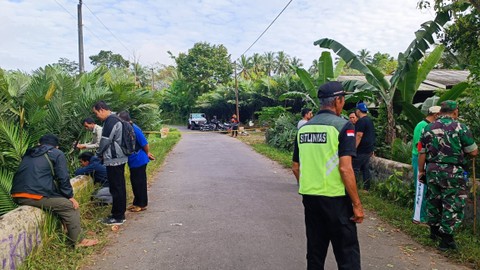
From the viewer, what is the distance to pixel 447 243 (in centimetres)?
462

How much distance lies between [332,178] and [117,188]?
12.3 feet

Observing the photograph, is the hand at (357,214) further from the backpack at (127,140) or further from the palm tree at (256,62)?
the palm tree at (256,62)

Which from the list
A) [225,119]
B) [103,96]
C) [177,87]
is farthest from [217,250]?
[177,87]

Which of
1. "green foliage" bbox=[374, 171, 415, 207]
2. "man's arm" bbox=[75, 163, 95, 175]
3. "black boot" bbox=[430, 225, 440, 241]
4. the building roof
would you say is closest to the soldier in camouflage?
"black boot" bbox=[430, 225, 440, 241]

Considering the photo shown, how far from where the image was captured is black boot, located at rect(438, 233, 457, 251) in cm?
458

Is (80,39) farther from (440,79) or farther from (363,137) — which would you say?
(440,79)

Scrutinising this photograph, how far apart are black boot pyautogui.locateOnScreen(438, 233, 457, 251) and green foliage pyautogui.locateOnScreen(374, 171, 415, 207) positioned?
174 cm

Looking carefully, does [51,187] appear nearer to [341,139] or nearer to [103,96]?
[341,139]

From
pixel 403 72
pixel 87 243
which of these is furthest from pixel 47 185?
pixel 403 72

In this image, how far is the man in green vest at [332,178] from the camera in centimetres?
298

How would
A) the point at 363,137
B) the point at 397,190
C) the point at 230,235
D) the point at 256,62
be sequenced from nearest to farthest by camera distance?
the point at 230,235 < the point at 397,190 < the point at 363,137 < the point at 256,62

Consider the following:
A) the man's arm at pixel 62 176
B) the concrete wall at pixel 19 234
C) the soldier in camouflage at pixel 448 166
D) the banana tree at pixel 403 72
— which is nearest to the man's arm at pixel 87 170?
the man's arm at pixel 62 176

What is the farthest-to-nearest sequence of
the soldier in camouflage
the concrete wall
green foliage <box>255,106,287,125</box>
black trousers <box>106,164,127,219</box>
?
green foliage <box>255,106,287,125</box> → black trousers <box>106,164,127,219</box> → the soldier in camouflage → the concrete wall

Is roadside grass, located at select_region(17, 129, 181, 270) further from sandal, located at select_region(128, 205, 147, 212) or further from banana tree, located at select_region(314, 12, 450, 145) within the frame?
banana tree, located at select_region(314, 12, 450, 145)
